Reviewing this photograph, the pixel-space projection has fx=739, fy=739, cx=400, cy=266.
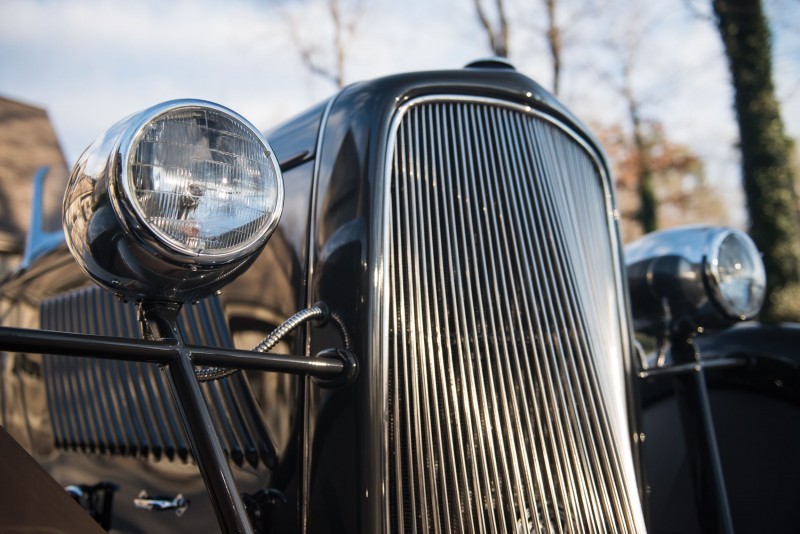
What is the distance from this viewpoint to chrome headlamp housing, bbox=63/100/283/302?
0.98 meters

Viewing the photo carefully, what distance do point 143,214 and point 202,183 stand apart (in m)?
0.09

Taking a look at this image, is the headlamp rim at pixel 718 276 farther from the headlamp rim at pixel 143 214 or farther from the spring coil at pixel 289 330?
the headlamp rim at pixel 143 214

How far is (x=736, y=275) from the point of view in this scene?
2117 millimetres

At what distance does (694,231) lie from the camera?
216 centimetres

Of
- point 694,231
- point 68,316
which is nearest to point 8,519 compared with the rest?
point 68,316

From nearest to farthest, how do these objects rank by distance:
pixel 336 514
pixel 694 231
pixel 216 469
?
pixel 216 469 < pixel 336 514 < pixel 694 231

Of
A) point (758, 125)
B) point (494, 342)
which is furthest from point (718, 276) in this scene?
point (758, 125)

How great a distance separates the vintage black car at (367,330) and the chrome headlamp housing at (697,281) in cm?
2

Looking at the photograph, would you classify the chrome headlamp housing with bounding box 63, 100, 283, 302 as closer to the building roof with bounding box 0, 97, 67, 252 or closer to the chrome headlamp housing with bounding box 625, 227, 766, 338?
the chrome headlamp housing with bounding box 625, 227, 766, 338

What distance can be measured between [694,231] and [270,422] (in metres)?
1.40

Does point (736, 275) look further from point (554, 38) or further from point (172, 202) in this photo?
point (554, 38)

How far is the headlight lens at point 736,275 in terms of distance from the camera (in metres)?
2.06

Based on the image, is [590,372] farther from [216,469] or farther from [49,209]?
[49,209]

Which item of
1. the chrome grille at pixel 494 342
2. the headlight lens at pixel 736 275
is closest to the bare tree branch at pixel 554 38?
the headlight lens at pixel 736 275
